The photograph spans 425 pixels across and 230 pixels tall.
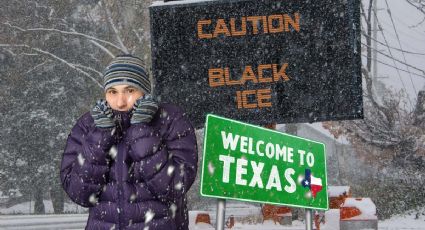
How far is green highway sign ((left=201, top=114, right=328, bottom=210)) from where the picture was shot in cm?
338

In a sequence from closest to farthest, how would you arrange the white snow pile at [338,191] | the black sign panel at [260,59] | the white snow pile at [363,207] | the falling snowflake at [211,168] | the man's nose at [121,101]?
the man's nose at [121,101] → the falling snowflake at [211,168] → the white snow pile at [363,207] → the black sign panel at [260,59] → the white snow pile at [338,191]

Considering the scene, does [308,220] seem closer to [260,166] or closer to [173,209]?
[260,166]

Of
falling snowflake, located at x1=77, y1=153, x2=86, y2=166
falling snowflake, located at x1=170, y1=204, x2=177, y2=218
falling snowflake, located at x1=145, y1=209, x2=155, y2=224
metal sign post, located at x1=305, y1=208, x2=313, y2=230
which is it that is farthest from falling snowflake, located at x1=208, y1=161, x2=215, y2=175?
metal sign post, located at x1=305, y1=208, x2=313, y2=230

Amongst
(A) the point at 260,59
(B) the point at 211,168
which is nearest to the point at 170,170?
(B) the point at 211,168

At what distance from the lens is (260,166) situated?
367 cm

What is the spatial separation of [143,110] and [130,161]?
275 mm

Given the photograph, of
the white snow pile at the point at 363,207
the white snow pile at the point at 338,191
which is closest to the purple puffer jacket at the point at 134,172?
the white snow pile at the point at 363,207

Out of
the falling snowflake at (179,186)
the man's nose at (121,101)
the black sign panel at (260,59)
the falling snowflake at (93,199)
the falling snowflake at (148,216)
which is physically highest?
the black sign panel at (260,59)

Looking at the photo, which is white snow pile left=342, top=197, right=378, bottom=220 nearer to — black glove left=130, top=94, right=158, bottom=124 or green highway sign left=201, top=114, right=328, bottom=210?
green highway sign left=201, top=114, right=328, bottom=210

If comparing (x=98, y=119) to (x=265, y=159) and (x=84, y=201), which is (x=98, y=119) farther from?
(x=265, y=159)

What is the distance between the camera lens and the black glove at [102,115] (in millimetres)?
3037

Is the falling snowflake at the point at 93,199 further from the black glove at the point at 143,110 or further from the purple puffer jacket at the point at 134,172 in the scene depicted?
the black glove at the point at 143,110

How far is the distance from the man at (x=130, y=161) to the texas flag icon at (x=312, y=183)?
106 centimetres

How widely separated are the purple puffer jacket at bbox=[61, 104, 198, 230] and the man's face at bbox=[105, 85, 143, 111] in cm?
5
